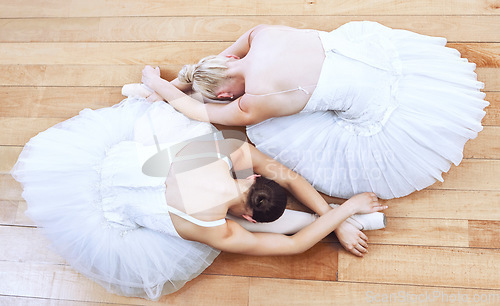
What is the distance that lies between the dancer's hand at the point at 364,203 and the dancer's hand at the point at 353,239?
0.22 ft

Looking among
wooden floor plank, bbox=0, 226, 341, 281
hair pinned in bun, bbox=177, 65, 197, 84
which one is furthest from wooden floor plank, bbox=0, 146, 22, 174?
hair pinned in bun, bbox=177, 65, 197, 84

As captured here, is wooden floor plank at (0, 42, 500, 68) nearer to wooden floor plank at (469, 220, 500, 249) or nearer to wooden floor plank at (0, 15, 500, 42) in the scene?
wooden floor plank at (0, 15, 500, 42)

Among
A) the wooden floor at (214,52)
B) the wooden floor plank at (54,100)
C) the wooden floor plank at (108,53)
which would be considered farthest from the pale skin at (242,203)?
the wooden floor plank at (54,100)

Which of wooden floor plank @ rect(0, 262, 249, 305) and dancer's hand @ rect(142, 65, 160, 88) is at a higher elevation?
dancer's hand @ rect(142, 65, 160, 88)

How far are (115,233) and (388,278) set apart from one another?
993mm

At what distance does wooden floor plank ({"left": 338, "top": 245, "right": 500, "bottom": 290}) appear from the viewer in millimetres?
1556

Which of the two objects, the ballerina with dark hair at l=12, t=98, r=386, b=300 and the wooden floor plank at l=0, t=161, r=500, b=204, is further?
the wooden floor plank at l=0, t=161, r=500, b=204

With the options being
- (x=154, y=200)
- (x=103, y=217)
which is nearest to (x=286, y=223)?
(x=154, y=200)

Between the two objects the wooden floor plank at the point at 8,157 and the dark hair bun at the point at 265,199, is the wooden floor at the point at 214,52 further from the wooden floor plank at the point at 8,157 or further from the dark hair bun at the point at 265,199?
the dark hair bun at the point at 265,199

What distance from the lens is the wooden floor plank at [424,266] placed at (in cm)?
156

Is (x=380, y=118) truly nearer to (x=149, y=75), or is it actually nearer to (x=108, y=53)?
(x=149, y=75)

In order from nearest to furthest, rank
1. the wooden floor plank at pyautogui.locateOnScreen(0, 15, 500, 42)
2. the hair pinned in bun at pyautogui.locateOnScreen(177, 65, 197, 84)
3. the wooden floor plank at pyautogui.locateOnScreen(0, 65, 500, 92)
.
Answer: the hair pinned in bun at pyautogui.locateOnScreen(177, 65, 197, 84), the wooden floor plank at pyautogui.locateOnScreen(0, 15, 500, 42), the wooden floor plank at pyautogui.locateOnScreen(0, 65, 500, 92)

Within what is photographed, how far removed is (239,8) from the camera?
188 centimetres

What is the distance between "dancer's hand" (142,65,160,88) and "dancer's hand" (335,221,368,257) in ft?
3.11
